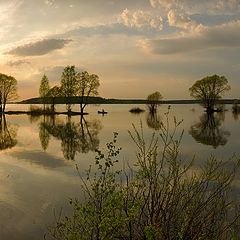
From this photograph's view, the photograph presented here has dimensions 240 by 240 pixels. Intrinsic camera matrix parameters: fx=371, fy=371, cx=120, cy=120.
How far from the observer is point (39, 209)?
11.5 metres

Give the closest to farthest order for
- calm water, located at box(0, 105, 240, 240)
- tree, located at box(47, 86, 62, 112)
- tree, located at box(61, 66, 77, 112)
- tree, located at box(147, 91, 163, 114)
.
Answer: calm water, located at box(0, 105, 240, 240)
tree, located at box(61, 66, 77, 112)
tree, located at box(47, 86, 62, 112)
tree, located at box(147, 91, 163, 114)

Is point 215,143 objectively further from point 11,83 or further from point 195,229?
point 11,83

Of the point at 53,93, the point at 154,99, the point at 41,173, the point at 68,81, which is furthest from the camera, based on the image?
the point at 154,99

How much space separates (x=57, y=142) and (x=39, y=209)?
1777 cm

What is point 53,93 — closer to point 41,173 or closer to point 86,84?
point 86,84

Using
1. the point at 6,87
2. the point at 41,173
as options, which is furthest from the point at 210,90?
the point at 41,173

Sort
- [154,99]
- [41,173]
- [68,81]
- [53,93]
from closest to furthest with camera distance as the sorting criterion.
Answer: [41,173] < [68,81] < [53,93] < [154,99]

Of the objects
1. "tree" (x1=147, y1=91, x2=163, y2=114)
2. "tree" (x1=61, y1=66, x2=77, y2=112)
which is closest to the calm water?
"tree" (x1=61, y1=66, x2=77, y2=112)

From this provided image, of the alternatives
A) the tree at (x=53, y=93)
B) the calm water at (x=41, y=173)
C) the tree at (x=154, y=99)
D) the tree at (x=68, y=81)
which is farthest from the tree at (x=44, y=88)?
the calm water at (x=41, y=173)

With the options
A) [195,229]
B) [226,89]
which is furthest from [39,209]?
[226,89]

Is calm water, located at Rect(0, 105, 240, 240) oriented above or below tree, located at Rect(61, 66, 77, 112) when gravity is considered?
below

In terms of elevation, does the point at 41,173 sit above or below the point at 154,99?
below

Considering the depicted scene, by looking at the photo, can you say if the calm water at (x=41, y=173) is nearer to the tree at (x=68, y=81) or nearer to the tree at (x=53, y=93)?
the tree at (x=68, y=81)

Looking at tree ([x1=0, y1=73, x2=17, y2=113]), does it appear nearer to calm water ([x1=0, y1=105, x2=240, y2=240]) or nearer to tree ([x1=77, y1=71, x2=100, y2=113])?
tree ([x1=77, y1=71, x2=100, y2=113])
